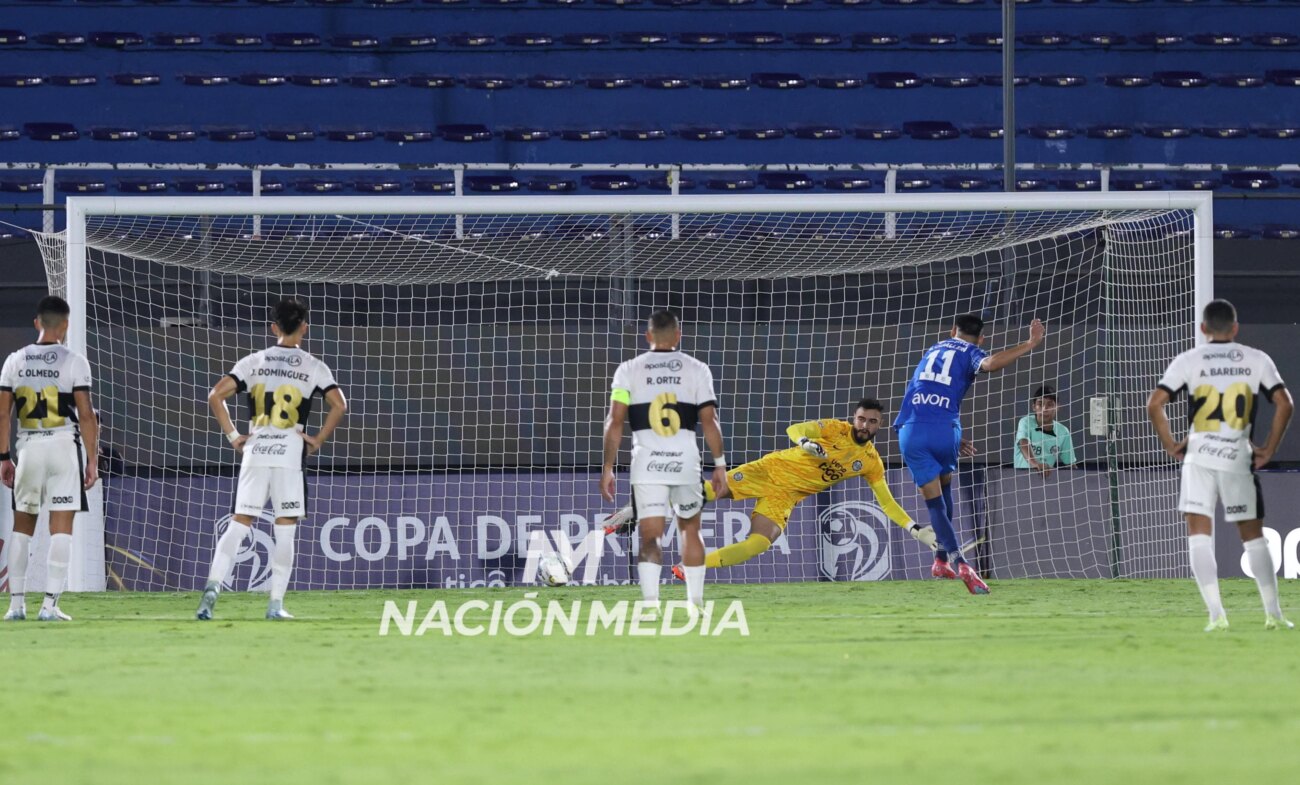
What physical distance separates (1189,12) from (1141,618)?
16.6m

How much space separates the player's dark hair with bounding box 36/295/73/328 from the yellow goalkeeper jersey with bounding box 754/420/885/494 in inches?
218

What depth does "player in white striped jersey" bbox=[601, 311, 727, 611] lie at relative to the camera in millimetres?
9766

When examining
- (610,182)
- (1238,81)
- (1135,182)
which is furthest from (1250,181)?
(610,182)

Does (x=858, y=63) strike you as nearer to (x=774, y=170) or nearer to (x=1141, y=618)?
(x=774, y=170)

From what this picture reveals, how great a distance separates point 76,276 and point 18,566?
3.52 meters

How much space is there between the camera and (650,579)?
988cm

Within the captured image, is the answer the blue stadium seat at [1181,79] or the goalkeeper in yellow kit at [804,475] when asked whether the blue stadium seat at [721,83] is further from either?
the goalkeeper in yellow kit at [804,475]

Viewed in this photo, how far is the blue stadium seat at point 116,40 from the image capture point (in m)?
23.1

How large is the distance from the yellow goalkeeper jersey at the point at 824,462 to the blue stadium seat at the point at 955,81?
11.0m

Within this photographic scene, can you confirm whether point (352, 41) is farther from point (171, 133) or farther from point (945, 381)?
point (945, 381)

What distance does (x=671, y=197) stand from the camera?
Answer: 1384 cm

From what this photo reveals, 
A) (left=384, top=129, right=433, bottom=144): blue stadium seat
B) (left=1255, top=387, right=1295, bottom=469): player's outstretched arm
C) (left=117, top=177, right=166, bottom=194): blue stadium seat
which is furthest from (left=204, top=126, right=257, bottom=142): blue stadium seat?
(left=1255, top=387, right=1295, bottom=469): player's outstretched arm

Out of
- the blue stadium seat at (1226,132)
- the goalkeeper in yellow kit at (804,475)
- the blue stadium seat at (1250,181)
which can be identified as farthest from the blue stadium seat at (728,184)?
the goalkeeper in yellow kit at (804,475)

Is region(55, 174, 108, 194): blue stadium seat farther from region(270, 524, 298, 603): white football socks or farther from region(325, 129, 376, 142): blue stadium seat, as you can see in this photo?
region(270, 524, 298, 603): white football socks
